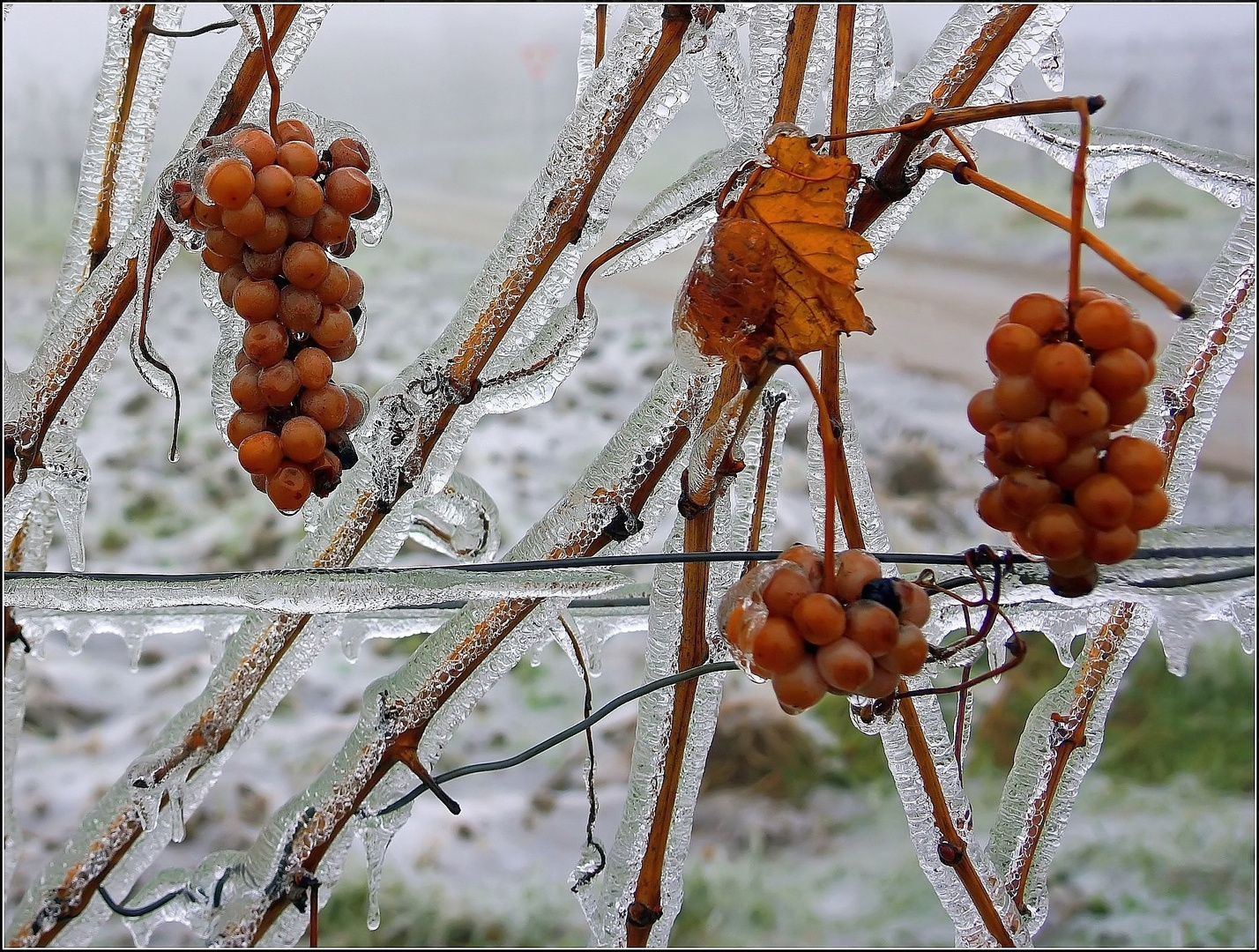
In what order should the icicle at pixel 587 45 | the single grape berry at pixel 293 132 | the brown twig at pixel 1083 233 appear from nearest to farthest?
the brown twig at pixel 1083 233, the single grape berry at pixel 293 132, the icicle at pixel 587 45

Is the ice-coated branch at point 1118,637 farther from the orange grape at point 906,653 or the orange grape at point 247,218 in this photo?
the orange grape at point 247,218

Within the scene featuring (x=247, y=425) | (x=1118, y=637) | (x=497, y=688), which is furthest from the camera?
(x=497, y=688)

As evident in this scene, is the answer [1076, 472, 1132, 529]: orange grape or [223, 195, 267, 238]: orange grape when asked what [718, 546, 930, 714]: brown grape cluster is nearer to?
[1076, 472, 1132, 529]: orange grape

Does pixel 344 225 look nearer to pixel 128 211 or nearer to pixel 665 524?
pixel 128 211

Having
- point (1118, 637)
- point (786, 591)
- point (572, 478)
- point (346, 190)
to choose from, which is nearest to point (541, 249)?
point (346, 190)

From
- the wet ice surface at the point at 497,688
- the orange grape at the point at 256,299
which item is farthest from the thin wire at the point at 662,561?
the wet ice surface at the point at 497,688

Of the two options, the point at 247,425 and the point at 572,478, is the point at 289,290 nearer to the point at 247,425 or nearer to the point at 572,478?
the point at 247,425
